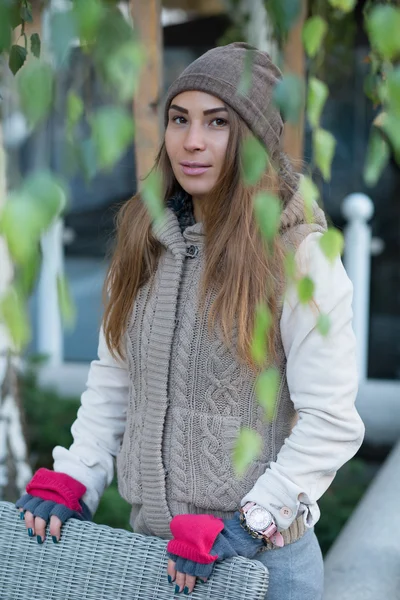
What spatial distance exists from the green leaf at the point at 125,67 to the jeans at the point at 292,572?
3.39 feet

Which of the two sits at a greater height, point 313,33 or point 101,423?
point 313,33

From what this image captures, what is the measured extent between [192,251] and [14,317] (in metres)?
0.94

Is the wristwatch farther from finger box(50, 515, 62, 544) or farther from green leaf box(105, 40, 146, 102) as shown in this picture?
green leaf box(105, 40, 146, 102)

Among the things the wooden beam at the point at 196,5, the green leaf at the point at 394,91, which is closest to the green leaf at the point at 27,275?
the green leaf at the point at 394,91

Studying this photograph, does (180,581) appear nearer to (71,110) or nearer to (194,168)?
(194,168)

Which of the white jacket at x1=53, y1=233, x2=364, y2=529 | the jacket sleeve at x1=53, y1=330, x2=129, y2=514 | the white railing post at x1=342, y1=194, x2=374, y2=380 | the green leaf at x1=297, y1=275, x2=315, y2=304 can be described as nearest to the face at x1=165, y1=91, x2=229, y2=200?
the white jacket at x1=53, y1=233, x2=364, y2=529

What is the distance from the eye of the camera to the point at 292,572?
1596mm

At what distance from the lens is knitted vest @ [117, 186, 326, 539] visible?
5.24 ft

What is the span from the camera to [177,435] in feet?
5.40

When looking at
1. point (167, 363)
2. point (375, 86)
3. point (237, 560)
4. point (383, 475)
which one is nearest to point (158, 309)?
point (167, 363)

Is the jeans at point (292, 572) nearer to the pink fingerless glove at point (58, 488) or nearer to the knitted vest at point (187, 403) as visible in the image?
the knitted vest at point (187, 403)

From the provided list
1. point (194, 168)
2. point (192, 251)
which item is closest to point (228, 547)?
point (192, 251)

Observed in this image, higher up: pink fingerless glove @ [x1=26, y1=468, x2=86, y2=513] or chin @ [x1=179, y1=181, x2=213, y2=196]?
chin @ [x1=179, y1=181, x2=213, y2=196]

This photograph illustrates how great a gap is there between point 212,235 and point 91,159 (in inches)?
33.2
